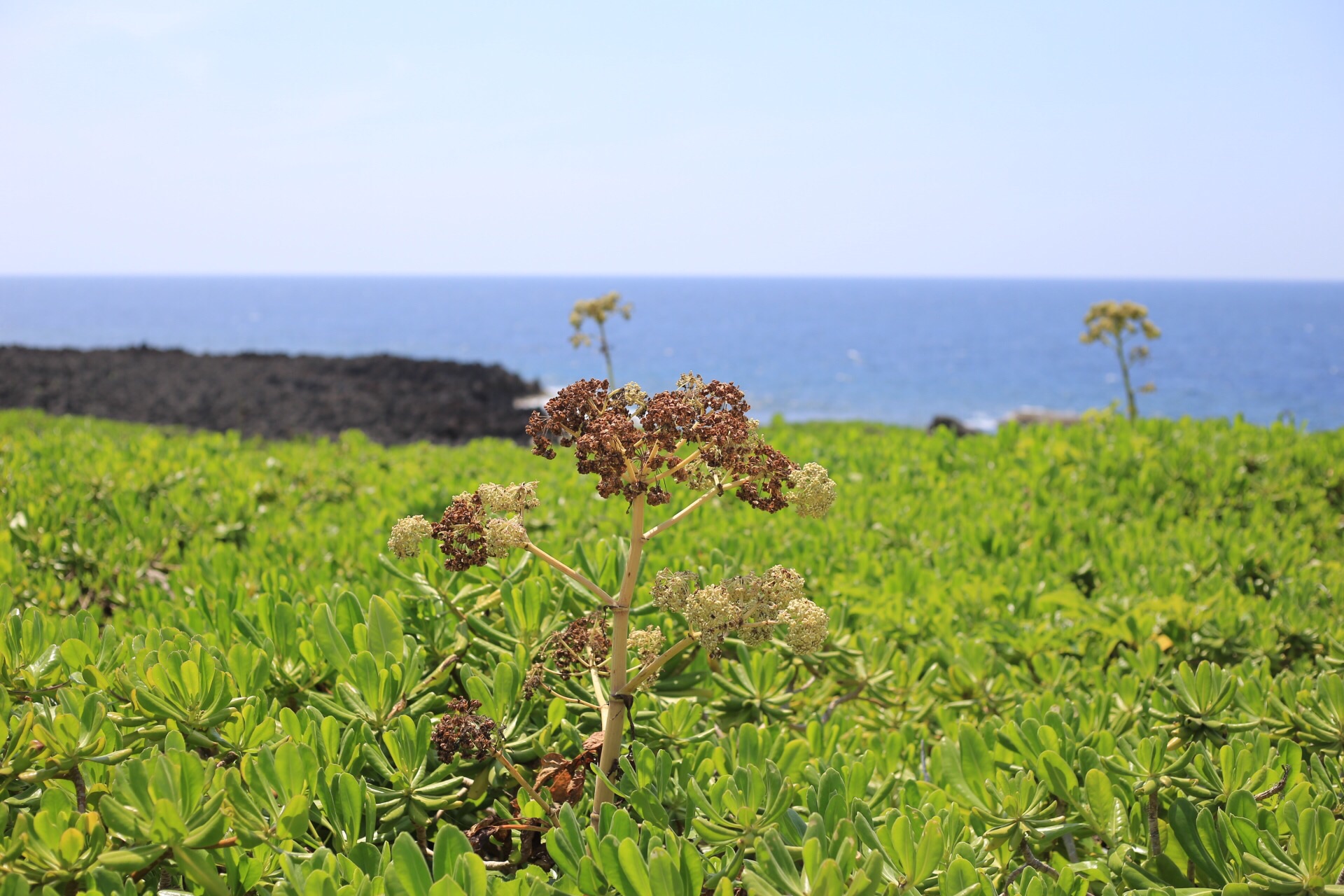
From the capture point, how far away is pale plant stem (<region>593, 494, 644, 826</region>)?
1479 millimetres

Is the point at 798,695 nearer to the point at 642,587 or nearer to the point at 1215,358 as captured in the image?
the point at 642,587

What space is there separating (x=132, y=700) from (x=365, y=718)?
0.48m

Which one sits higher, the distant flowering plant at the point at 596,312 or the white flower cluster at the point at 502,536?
the distant flowering plant at the point at 596,312

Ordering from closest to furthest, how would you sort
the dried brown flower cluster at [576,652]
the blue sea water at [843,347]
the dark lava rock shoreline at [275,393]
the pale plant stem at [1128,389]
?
the dried brown flower cluster at [576,652] → the pale plant stem at [1128,389] → the dark lava rock shoreline at [275,393] → the blue sea water at [843,347]

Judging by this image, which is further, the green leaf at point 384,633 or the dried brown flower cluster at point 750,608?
the green leaf at point 384,633

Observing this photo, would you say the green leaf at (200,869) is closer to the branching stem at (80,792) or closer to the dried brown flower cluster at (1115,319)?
the branching stem at (80,792)

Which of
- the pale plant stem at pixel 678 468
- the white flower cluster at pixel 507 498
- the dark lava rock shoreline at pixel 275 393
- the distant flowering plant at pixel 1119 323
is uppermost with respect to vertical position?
the distant flowering plant at pixel 1119 323

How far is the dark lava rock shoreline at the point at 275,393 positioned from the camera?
20.7 meters

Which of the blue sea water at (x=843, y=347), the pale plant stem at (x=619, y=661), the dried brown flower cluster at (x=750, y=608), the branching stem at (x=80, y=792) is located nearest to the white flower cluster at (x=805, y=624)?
the dried brown flower cluster at (x=750, y=608)

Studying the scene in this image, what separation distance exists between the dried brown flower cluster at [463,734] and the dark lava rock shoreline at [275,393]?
18515 millimetres

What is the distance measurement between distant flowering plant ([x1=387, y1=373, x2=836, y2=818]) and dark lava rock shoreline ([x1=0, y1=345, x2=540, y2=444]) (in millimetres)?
18702

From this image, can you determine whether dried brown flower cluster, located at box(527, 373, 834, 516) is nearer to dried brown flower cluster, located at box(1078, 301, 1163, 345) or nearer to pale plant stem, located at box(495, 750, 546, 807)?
pale plant stem, located at box(495, 750, 546, 807)

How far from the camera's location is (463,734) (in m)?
1.64

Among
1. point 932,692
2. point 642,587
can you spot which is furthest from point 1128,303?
point 642,587
